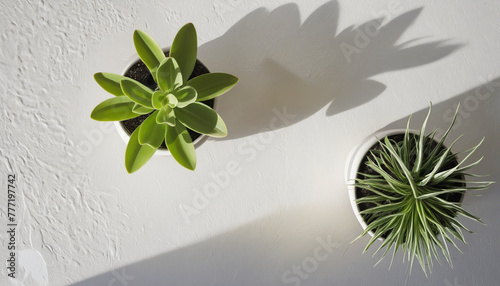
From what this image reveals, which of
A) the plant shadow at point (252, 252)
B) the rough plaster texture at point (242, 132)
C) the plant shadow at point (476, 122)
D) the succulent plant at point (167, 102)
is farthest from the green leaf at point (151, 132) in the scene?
the plant shadow at point (476, 122)

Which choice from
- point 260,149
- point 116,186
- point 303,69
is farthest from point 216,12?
point 116,186

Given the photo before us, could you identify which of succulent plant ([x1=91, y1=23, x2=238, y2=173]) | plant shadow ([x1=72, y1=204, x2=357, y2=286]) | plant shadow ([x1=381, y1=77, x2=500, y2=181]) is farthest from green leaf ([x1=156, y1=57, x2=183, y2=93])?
plant shadow ([x1=381, y1=77, x2=500, y2=181])

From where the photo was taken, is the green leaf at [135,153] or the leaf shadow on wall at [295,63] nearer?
the green leaf at [135,153]

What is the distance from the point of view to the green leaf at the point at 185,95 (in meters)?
0.74

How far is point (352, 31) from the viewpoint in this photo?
1.02m

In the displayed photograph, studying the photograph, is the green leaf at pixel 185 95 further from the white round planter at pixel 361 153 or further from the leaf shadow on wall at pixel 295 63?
the white round planter at pixel 361 153

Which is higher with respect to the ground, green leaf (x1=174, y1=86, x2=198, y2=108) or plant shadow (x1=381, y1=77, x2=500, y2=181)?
green leaf (x1=174, y1=86, x2=198, y2=108)

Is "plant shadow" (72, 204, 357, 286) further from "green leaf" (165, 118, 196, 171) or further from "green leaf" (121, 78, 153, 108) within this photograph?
"green leaf" (121, 78, 153, 108)

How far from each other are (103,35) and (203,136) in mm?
396

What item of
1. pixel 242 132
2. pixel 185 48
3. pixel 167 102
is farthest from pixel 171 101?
pixel 242 132

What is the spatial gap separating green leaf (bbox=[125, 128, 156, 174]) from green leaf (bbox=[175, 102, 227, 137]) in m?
0.09

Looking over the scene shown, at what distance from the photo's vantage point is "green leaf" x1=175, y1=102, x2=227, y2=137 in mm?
791

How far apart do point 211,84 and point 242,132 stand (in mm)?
232

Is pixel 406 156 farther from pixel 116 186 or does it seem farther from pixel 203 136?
pixel 116 186
